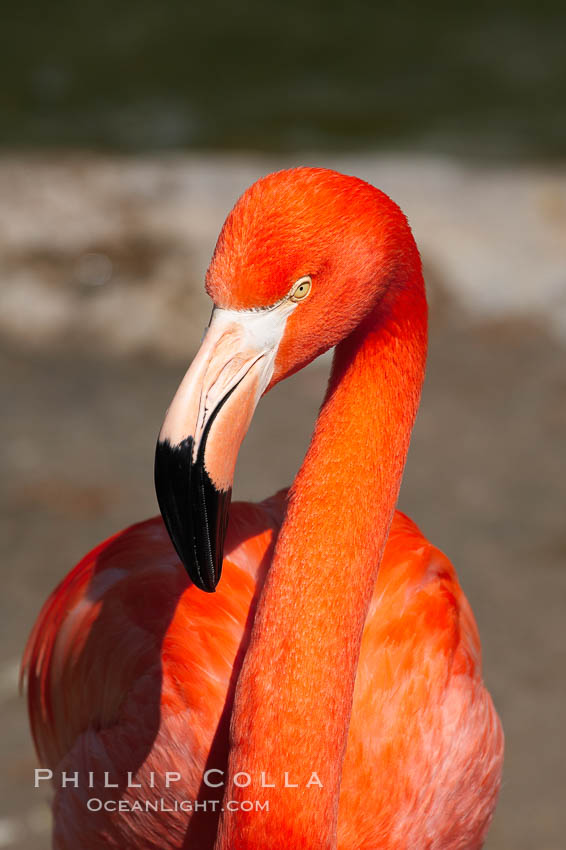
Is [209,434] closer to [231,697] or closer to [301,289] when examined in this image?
[301,289]

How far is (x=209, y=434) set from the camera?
1927mm

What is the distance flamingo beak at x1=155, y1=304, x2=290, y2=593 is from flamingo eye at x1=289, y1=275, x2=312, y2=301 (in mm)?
65

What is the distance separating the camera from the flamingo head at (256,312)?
6.33ft

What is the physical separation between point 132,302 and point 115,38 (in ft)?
19.7

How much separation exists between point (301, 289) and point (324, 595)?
2.11ft

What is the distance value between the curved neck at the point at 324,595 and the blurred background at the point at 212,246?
177 centimetres

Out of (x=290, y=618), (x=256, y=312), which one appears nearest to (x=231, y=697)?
(x=290, y=618)

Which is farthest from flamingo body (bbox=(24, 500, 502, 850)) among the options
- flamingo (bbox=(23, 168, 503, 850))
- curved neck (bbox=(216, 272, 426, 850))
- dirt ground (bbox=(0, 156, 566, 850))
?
dirt ground (bbox=(0, 156, 566, 850))

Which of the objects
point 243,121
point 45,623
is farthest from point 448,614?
point 243,121

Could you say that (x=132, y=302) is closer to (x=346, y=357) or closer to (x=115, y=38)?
(x=346, y=357)

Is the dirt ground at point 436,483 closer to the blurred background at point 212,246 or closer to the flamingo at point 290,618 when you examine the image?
the blurred background at point 212,246

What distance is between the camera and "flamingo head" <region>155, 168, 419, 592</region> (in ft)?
6.33

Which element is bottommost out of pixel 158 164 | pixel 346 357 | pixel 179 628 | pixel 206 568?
pixel 179 628

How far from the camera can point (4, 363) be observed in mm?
6316
